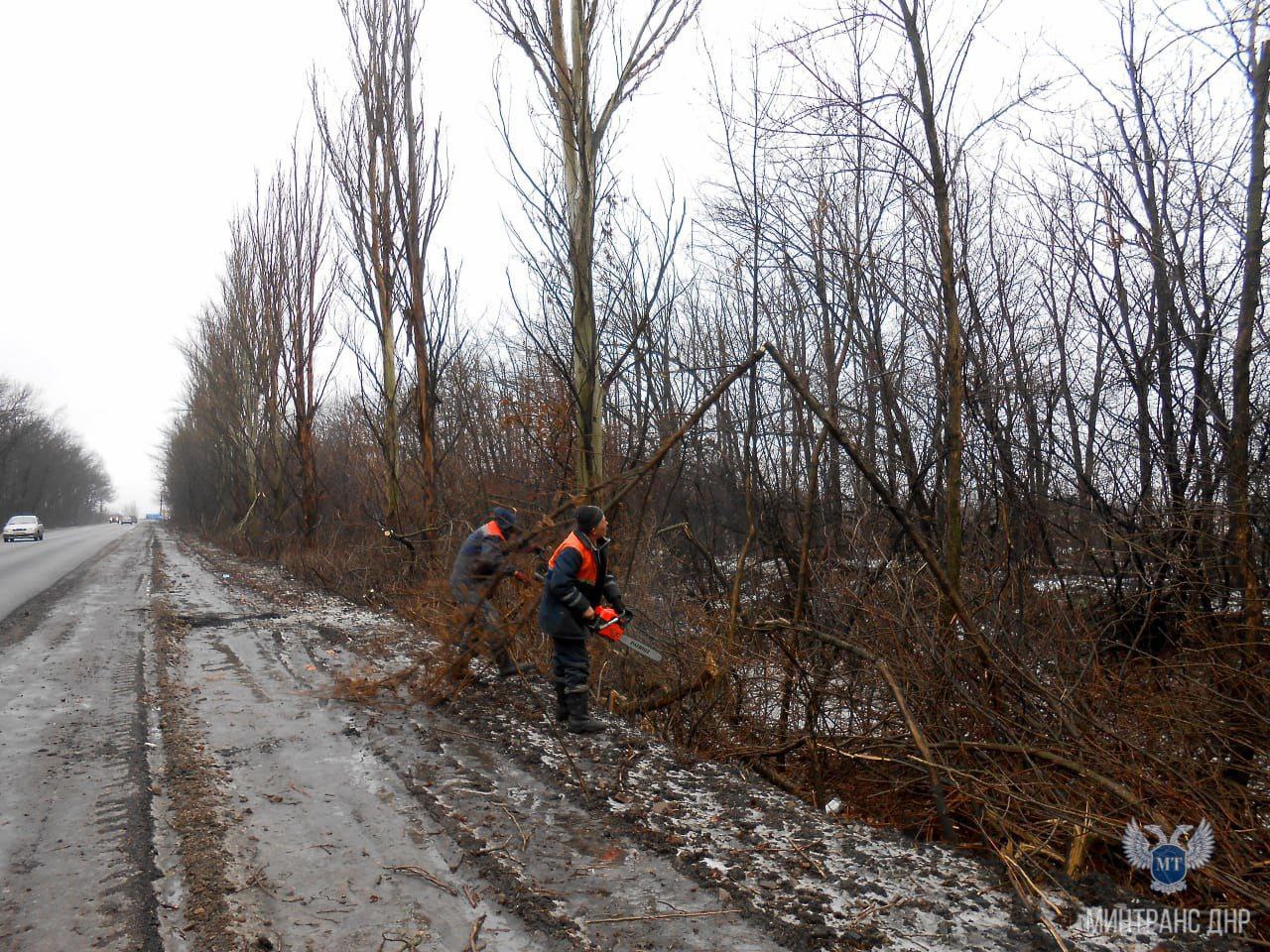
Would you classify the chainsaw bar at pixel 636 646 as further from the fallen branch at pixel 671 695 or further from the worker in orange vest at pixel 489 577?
the worker in orange vest at pixel 489 577

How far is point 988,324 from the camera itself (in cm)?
1041

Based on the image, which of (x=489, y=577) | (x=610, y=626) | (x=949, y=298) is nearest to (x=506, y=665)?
(x=489, y=577)

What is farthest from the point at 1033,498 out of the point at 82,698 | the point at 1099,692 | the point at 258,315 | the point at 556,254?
the point at 258,315

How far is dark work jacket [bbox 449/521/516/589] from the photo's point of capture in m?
6.61

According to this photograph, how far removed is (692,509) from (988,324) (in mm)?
7246

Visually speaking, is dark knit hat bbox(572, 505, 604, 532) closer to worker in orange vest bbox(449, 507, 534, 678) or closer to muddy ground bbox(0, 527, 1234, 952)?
worker in orange vest bbox(449, 507, 534, 678)

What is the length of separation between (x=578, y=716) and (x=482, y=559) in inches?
59.7

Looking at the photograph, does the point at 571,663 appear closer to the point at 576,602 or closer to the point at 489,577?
the point at 576,602

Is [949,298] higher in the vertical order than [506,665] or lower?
higher

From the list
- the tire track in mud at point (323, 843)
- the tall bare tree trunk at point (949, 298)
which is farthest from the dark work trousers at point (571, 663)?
the tall bare tree trunk at point (949, 298)

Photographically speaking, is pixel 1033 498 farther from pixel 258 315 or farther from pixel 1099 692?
pixel 258 315

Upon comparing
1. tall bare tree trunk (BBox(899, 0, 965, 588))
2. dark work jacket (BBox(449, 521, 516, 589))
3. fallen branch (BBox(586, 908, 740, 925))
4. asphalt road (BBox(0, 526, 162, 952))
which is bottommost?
fallen branch (BBox(586, 908, 740, 925))

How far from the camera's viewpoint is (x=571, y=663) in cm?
602

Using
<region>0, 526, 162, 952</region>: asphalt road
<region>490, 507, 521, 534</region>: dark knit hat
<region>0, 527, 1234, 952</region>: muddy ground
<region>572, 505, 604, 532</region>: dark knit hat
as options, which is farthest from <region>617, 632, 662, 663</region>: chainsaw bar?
<region>0, 526, 162, 952</region>: asphalt road
